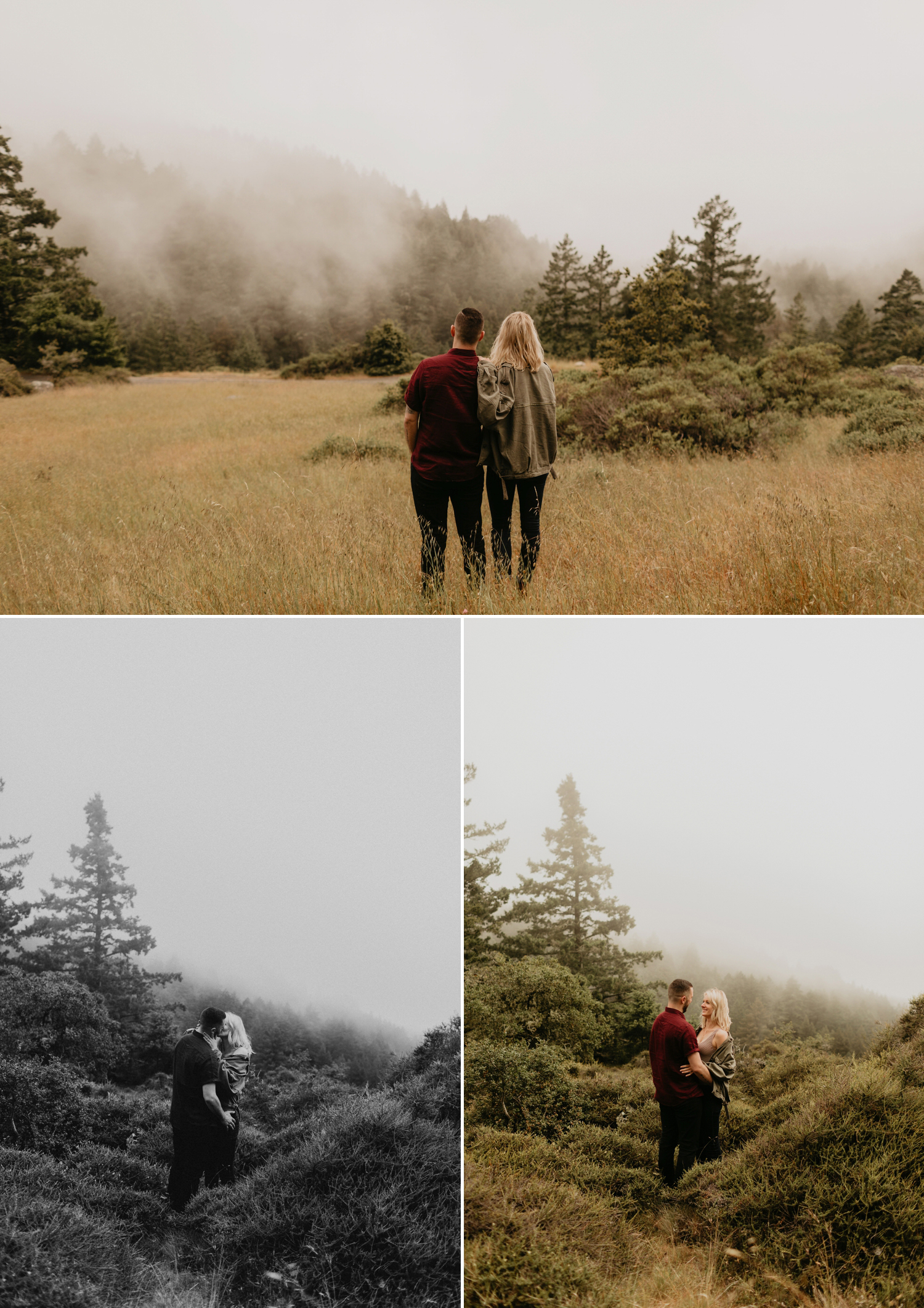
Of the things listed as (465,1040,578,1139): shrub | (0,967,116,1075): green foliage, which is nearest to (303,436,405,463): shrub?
(0,967,116,1075): green foliage

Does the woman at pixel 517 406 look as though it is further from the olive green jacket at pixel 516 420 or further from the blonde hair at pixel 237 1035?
the blonde hair at pixel 237 1035

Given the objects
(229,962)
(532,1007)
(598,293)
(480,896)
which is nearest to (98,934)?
(229,962)

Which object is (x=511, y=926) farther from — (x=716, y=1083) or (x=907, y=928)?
(x=907, y=928)

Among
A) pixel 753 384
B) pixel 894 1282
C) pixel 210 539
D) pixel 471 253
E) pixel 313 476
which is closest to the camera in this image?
pixel 894 1282

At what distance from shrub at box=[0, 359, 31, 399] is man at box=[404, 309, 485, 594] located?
10.3m

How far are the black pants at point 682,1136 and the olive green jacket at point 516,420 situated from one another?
380 cm

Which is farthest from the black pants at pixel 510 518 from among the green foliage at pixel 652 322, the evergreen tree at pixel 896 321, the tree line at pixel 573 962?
the evergreen tree at pixel 896 321

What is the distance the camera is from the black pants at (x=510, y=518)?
445 centimetres

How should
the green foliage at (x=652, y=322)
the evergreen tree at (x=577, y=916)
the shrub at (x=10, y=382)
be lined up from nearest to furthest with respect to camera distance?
the evergreen tree at (x=577, y=916)
the shrub at (x=10, y=382)
the green foliage at (x=652, y=322)

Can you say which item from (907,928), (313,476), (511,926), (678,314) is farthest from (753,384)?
(511,926)

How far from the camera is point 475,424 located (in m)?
4.20

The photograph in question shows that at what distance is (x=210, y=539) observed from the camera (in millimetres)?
5508

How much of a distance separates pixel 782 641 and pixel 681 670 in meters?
0.66

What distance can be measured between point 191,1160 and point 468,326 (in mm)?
5181
